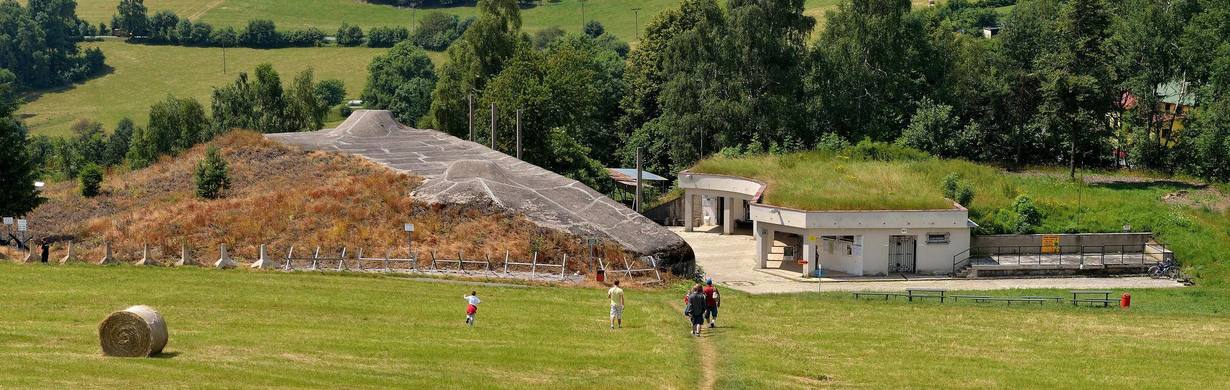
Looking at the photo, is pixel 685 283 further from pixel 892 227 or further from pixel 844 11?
pixel 844 11

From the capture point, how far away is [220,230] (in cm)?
6600

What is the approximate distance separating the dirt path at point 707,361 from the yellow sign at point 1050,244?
32951 millimetres

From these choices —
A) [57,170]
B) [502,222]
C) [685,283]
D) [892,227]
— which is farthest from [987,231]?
[57,170]

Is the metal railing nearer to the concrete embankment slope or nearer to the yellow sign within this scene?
the yellow sign

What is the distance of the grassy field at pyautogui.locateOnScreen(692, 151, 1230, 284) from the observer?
7075cm

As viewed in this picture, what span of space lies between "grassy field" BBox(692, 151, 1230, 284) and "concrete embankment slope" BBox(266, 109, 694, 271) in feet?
28.4

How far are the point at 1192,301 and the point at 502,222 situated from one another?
29.0 meters

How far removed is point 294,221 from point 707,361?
32373 mm

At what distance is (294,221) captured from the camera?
67.2 meters

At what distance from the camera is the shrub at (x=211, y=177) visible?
242 ft

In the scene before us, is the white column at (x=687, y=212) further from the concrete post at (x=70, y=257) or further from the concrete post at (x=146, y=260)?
the concrete post at (x=70, y=257)

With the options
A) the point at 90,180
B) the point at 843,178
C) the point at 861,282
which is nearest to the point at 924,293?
the point at 861,282

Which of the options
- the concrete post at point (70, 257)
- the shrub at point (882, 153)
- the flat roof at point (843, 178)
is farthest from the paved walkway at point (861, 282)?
the concrete post at point (70, 257)

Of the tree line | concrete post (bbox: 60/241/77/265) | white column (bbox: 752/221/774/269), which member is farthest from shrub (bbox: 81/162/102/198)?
the tree line
